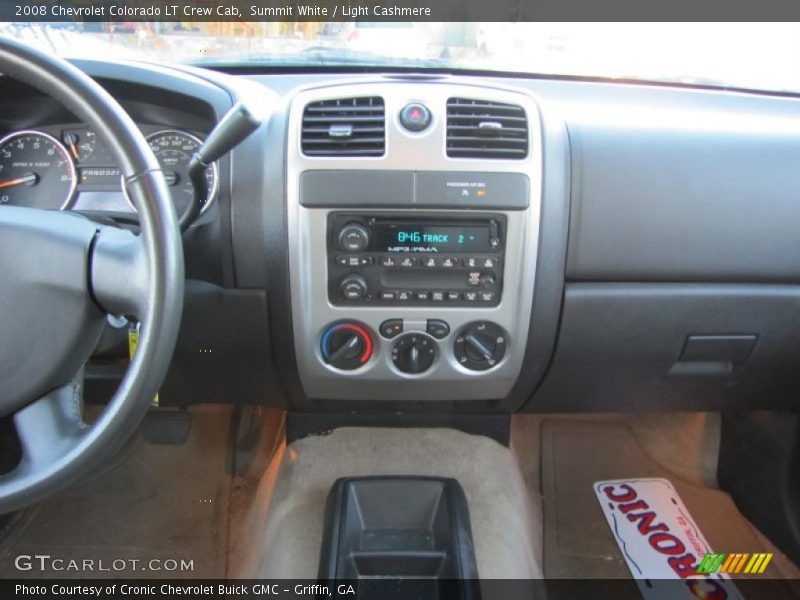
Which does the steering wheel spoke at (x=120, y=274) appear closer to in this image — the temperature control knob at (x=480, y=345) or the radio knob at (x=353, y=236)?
the radio knob at (x=353, y=236)

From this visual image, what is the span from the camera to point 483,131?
116 centimetres

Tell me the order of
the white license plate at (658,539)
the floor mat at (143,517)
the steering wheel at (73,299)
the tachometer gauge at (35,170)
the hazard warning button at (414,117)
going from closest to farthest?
1. the steering wheel at (73,299)
2. the hazard warning button at (414,117)
3. the tachometer gauge at (35,170)
4. the white license plate at (658,539)
5. the floor mat at (143,517)

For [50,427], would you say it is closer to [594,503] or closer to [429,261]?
[429,261]

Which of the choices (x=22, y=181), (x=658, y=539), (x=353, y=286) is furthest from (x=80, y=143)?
(x=658, y=539)

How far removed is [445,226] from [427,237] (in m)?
0.04

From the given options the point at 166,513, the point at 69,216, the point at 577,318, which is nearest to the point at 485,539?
the point at 577,318

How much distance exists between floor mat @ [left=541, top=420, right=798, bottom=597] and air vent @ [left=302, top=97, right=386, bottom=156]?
117 cm

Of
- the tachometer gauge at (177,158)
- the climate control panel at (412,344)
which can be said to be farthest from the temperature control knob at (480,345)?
the tachometer gauge at (177,158)

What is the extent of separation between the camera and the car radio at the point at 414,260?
3.92 ft

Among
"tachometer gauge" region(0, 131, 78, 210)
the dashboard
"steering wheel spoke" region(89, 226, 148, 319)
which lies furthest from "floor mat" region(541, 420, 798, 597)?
"tachometer gauge" region(0, 131, 78, 210)

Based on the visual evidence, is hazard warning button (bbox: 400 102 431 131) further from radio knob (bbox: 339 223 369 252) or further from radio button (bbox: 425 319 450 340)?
radio button (bbox: 425 319 450 340)

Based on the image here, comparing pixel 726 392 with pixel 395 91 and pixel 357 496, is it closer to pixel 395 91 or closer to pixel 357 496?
pixel 357 496

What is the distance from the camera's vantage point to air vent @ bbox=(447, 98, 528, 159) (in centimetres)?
116

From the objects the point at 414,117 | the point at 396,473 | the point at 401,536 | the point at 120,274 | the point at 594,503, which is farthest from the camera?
the point at 594,503
